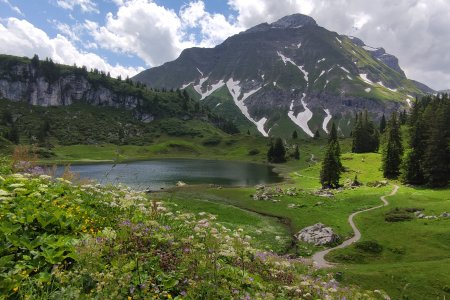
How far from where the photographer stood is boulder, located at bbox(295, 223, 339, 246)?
135 feet

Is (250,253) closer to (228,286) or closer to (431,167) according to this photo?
(228,286)

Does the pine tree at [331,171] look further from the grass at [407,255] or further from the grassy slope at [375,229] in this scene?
the grass at [407,255]

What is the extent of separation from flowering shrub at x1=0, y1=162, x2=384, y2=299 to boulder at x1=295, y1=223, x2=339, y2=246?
30914 millimetres

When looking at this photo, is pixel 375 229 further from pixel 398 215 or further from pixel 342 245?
pixel 342 245

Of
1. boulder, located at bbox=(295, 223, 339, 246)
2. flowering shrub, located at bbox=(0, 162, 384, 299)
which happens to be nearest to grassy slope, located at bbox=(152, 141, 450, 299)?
boulder, located at bbox=(295, 223, 339, 246)

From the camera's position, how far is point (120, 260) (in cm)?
885

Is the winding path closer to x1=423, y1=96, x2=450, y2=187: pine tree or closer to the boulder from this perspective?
the boulder

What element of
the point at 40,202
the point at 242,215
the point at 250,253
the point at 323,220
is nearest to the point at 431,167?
the point at 323,220

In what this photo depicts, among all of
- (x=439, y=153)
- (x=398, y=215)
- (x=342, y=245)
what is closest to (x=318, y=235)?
(x=342, y=245)

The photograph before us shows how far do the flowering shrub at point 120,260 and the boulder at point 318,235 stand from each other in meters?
30.9

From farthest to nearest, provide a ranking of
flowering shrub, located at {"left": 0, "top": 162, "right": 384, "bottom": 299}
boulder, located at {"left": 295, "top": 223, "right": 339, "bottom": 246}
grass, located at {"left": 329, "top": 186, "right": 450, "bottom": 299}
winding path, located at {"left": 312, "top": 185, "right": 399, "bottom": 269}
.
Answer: boulder, located at {"left": 295, "top": 223, "right": 339, "bottom": 246} → winding path, located at {"left": 312, "top": 185, "right": 399, "bottom": 269} → grass, located at {"left": 329, "top": 186, "right": 450, "bottom": 299} → flowering shrub, located at {"left": 0, "top": 162, "right": 384, "bottom": 299}

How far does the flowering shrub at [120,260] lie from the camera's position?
785 centimetres

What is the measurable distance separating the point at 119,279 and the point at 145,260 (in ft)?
4.78

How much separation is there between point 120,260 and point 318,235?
3716 centimetres
